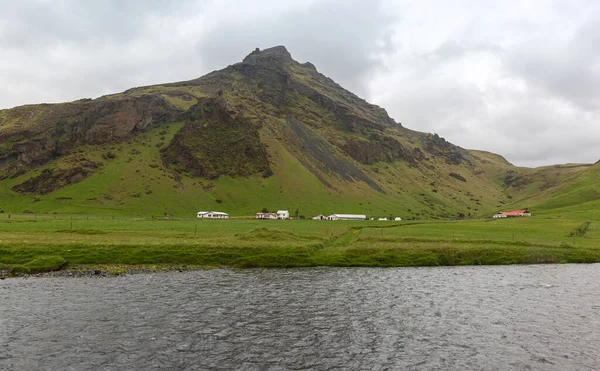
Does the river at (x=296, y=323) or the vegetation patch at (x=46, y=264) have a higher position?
the vegetation patch at (x=46, y=264)

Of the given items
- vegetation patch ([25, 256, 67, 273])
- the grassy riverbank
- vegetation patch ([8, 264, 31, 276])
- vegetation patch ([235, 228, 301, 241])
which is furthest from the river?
vegetation patch ([235, 228, 301, 241])

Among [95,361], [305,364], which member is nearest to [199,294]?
[95,361]

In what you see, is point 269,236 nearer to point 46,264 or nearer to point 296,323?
point 46,264

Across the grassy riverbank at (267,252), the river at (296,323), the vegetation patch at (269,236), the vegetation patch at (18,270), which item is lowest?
the river at (296,323)

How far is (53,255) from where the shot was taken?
55.1 metres

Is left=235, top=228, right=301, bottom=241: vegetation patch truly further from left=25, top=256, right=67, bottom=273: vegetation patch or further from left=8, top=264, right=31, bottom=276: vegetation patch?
left=8, top=264, right=31, bottom=276: vegetation patch

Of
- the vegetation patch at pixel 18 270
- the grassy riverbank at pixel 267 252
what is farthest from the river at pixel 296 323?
the grassy riverbank at pixel 267 252

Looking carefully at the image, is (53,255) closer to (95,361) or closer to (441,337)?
(95,361)

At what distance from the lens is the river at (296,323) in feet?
76.4

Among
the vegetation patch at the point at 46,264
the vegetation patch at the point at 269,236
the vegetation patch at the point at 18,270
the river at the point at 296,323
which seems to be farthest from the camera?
the vegetation patch at the point at 269,236

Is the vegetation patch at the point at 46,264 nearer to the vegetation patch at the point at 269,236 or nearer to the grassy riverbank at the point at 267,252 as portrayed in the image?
the grassy riverbank at the point at 267,252

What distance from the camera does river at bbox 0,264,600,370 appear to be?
76.4 feet

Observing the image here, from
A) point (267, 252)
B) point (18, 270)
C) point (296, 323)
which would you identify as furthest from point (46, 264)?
point (296, 323)

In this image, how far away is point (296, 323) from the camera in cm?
3014
